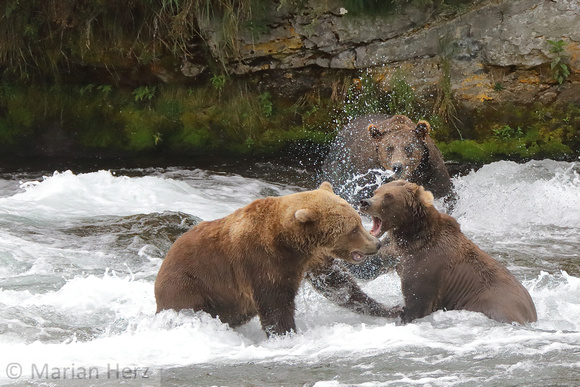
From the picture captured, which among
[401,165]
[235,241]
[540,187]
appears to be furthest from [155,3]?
[235,241]

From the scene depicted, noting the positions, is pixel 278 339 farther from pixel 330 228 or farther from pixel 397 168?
pixel 397 168

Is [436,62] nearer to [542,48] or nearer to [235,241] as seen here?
[542,48]

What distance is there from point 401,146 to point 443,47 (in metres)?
3.75

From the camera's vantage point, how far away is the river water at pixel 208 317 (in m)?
5.14

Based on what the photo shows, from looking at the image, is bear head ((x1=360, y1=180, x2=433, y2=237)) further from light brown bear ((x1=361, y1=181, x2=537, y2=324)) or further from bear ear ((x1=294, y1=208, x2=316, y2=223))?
bear ear ((x1=294, y1=208, x2=316, y2=223))

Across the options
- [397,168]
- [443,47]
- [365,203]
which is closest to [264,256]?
[365,203]

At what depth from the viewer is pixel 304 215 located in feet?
18.7

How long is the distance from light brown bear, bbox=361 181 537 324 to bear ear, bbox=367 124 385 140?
9.91ft

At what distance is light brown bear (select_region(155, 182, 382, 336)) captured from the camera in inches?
229

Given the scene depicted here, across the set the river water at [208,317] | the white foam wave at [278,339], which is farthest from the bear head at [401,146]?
the white foam wave at [278,339]

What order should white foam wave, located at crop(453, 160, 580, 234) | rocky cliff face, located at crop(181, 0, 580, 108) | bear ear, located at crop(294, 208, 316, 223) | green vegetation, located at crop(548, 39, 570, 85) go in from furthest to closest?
rocky cliff face, located at crop(181, 0, 580, 108) < green vegetation, located at crop(548, 39, 570, 85) < white foam wave, located at crop(453, 160, 580, 234) < bear ear, located at crop(294, 208, 316, 223)

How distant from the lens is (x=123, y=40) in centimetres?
1316

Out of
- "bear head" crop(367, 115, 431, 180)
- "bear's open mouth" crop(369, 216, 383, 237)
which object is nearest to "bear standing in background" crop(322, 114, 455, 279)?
"bear head" crop(367, 115, 431, 180)

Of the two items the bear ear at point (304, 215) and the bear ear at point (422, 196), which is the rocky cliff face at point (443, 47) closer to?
the bear ear at point (422, 196)
